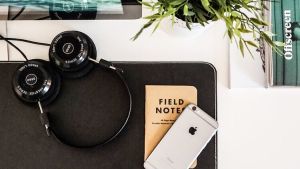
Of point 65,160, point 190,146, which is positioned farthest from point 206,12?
point 65,160

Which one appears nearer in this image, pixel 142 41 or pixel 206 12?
pixel 206 12

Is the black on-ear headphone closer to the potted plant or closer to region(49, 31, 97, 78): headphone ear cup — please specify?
region(49, 31, 97, 78): headphone ear cup

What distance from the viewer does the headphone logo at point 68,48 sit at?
70 centimetres

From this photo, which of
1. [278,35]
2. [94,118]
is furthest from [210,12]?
[94,118]

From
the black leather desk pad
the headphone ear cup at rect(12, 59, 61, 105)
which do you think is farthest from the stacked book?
the headphone ear cup at rect(12, 59, 61, 105)

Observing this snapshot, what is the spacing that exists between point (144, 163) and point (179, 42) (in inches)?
9.1

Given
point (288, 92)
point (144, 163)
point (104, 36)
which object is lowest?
point (144, 163)

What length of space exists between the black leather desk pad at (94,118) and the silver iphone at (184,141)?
0.06ft

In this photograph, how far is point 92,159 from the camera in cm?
71

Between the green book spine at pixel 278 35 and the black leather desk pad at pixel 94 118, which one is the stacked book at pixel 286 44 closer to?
the green book spine at pixel 278 35

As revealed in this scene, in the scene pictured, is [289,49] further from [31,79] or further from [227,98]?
[31,79]

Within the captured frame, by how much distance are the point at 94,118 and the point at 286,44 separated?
14.5 inches

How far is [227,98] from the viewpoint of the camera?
724mm

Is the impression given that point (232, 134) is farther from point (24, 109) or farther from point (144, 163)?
point (24, 109)
